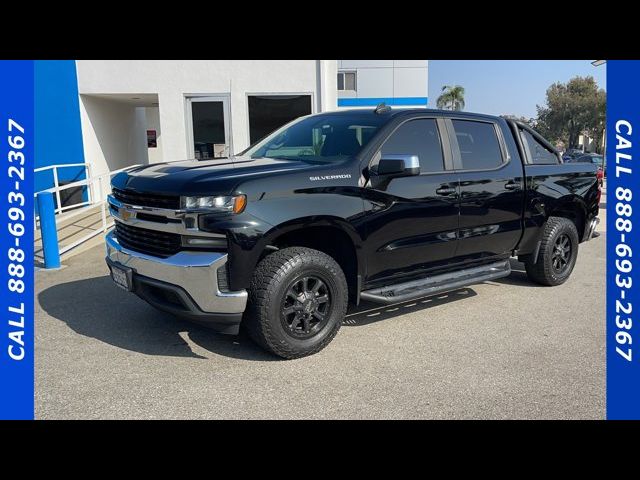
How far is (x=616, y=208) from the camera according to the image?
430 centimetres

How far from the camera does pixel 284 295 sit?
149 inches

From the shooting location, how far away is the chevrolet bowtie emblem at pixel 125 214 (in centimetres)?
399

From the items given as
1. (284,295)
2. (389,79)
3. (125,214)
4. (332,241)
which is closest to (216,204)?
(284,295)

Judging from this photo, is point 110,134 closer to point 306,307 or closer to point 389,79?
point 306,307

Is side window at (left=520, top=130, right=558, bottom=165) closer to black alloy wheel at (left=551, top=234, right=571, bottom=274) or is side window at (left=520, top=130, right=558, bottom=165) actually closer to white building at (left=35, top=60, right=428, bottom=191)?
black alloy wheel at (left=551, top=234, right=571, bottom=274)

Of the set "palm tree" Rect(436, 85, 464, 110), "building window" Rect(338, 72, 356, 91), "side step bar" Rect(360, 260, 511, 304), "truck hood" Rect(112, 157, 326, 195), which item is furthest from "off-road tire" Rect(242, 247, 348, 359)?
"palm tree" Rect(436, 85, 464, 110)

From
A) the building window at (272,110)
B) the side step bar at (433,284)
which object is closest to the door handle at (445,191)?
the side step bar at (433,284)

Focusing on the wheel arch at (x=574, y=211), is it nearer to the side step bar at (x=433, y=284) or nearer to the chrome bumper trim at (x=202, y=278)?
the side step bar at (x=433, y=284)

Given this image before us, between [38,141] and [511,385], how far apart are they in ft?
36.3

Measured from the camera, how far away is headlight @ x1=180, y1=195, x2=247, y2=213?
354 cm

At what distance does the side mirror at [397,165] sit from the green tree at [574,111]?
198 ft

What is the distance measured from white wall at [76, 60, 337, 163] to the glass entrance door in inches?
6.6

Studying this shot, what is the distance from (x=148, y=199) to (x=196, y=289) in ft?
2.70

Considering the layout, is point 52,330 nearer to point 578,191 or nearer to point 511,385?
point 511,385
